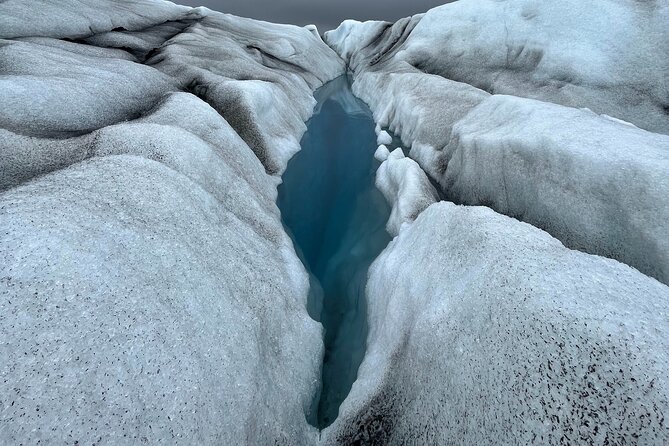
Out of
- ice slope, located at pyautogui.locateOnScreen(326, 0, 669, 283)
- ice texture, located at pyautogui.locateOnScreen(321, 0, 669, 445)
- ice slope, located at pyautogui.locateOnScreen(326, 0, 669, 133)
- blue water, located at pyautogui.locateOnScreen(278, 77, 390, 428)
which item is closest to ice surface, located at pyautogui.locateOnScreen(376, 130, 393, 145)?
blue water, located at pyautogui.locateOnScreen(278, 77, 390, 428)

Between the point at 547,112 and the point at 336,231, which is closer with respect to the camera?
the point at 547,112

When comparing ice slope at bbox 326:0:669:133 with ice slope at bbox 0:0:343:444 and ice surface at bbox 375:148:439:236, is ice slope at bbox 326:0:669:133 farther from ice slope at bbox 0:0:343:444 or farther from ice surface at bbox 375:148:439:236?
ice slope at bbox 0:0:343:444

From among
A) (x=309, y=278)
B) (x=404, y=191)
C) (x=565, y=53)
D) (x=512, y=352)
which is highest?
(x=512, y=352)

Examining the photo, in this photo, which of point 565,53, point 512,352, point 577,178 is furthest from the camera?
point 565,53

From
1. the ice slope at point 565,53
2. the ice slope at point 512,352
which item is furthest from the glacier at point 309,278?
the ice slope at point 565,53

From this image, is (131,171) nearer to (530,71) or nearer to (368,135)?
(368,135)

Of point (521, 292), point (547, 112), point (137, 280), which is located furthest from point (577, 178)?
point (137, 280)

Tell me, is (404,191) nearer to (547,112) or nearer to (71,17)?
(547,112)

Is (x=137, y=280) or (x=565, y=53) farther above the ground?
(x=137, y=280)
